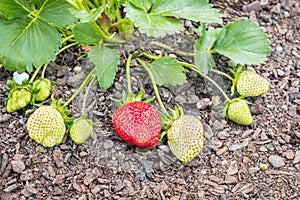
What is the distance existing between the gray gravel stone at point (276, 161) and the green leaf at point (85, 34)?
0.57m

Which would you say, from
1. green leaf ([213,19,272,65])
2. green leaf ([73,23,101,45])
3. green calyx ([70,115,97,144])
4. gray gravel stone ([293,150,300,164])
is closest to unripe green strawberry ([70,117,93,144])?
green calyx ([70,115,97,144])

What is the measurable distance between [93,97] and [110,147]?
163 millimetres

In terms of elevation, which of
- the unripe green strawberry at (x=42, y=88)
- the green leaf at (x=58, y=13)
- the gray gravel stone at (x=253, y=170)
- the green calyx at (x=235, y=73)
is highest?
the green leaf at (x=58, y=13)

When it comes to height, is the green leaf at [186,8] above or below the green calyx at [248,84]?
above

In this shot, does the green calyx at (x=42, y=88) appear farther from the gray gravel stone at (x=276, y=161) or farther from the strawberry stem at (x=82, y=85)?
the gray gravel stone at (x=276, y=161)

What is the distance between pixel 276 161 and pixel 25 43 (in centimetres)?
73

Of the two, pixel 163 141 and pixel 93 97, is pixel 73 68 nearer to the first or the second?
pixel 93 97

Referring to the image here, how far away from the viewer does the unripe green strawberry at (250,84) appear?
167 centimetres

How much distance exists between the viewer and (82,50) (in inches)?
68.7

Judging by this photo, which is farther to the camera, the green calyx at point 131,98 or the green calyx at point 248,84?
the green calyx at point 248,84

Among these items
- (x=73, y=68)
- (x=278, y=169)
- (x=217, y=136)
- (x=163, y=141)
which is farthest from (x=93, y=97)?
(x=278, y=169)

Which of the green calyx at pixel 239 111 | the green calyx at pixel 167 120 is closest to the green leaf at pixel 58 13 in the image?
the green calyx at pixel 167 120

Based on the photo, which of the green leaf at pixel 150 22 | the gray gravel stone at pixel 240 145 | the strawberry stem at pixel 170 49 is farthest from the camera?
the strawberry stem at pixel 170 49

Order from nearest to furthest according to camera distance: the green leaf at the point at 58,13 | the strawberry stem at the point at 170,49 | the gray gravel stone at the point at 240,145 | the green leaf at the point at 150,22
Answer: the green leaf at the point at 150,22 < the green leaf at the point at 58,13 < the gray gravel stone at the point at 240,145 < the strawberry stem at the point at 170,49
